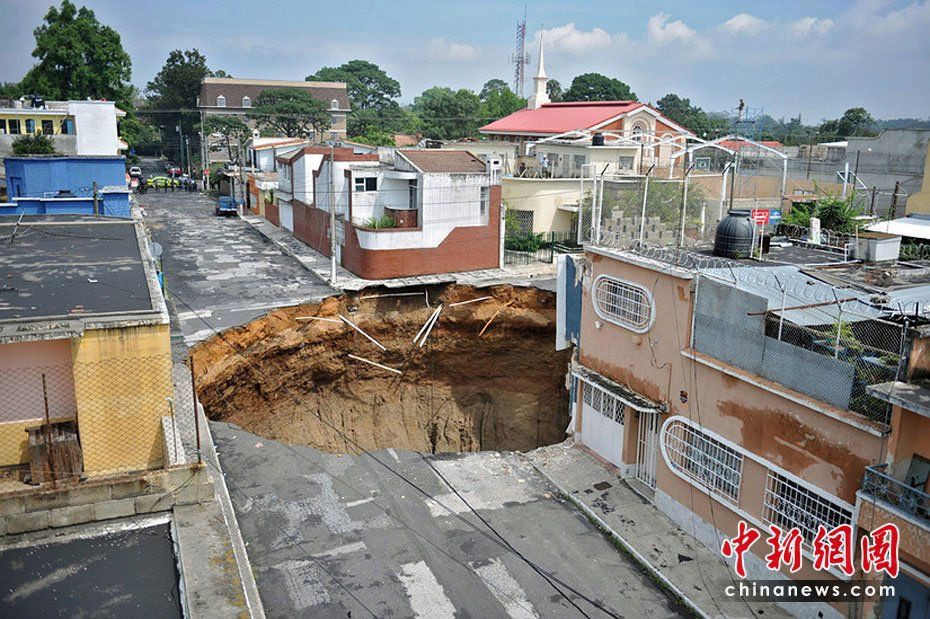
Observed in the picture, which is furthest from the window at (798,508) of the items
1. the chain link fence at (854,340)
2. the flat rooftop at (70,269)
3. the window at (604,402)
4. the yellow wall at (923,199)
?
the yellow wall at (923,199)

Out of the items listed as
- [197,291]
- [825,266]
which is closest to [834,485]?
[825,266]

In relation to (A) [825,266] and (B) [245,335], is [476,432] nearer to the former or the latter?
(B) [245,335]

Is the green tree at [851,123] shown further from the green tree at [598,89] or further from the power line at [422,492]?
Result: the power line at [422,492]

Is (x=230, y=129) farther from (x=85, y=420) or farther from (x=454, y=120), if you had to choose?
(x=85, y=420)

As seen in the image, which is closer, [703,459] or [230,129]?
[703,459]

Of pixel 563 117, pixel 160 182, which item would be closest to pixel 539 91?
pixel 563 117

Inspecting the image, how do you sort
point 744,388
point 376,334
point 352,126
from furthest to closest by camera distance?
point 352,126
point 376,334
point 744,388

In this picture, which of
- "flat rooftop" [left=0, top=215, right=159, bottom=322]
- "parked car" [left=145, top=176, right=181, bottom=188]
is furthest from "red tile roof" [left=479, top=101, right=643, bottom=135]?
"parked car" [left=145, top=176, right=181, bottom=188]
